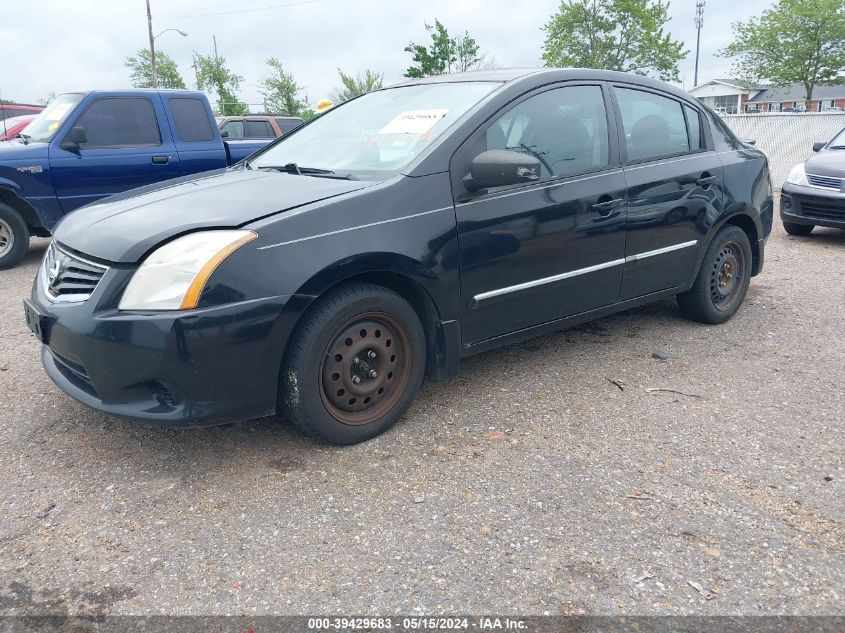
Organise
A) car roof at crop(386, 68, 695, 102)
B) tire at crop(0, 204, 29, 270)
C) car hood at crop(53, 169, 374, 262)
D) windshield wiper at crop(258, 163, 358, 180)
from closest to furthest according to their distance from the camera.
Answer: car hood at crop(53, 169, 374, 262)
windshield wiper at crop(258, 163, 358, 180)
car roof at crop(386, 68, 695, 102)
tire at crop(0, 204, 29, 270)

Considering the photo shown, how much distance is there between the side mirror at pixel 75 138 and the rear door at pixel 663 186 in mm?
5493

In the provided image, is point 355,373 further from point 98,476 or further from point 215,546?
point 98,476

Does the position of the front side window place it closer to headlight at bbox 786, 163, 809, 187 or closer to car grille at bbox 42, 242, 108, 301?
car grille at bbox 42, 242, 108, 301

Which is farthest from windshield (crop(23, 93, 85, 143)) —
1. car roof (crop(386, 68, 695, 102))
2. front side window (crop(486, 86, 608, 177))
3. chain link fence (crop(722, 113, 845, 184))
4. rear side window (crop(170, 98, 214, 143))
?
chain link fence (crop(722, 113, 845, 184))

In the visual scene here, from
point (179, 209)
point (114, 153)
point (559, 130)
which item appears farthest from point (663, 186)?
point (114, 153)

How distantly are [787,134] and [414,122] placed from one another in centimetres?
1417

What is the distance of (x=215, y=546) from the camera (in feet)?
8.07

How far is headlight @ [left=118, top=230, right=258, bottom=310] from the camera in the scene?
103 inches

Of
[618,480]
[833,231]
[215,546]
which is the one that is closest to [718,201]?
[618,480]

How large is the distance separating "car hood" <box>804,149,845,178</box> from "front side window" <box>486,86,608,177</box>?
5.41 meters

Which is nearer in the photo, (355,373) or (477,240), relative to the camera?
(355,373)

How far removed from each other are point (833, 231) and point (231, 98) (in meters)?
39.7

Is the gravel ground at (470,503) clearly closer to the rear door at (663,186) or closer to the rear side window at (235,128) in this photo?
the rear door at (663,186)

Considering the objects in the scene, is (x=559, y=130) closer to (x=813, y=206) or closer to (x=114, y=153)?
(x=114, y=153)
